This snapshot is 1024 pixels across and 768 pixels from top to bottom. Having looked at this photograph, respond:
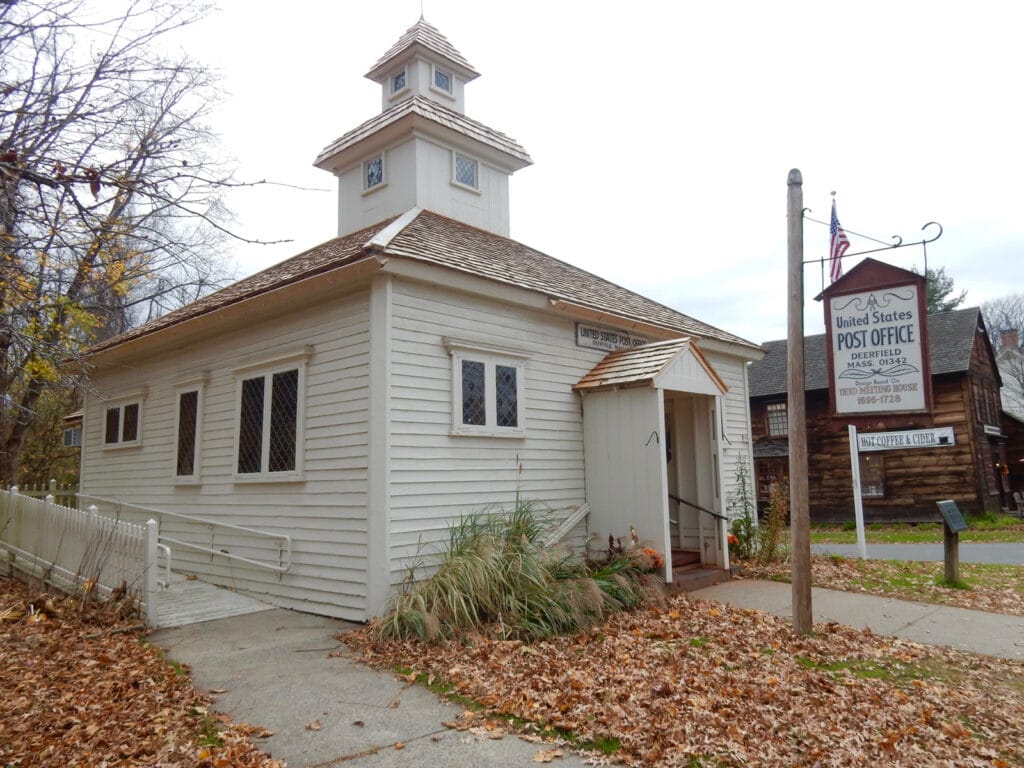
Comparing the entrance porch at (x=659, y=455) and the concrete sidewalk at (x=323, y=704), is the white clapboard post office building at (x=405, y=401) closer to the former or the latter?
the entrance porch at (x=659, y=455)

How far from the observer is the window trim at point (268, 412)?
8812 millimetres

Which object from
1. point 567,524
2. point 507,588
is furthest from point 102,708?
point 567,524

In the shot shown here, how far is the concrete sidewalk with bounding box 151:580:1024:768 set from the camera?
4.45 meters

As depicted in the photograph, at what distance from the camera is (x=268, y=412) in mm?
9422

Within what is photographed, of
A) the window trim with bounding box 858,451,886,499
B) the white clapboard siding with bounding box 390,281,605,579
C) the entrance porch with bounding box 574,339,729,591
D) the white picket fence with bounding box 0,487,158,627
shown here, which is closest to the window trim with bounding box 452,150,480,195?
the white clapboard siding with bounding box 390,281,605,579

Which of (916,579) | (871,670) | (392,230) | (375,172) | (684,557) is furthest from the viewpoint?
(375,172)

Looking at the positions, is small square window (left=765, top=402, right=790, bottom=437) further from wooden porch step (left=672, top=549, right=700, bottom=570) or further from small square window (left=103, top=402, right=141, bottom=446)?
small square window (left=103, top=402, right=141, bottom=446)

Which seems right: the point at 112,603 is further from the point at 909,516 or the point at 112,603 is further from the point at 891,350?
the point at 909,516

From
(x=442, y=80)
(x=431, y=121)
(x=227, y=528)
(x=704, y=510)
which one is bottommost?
(x=227, y=528)

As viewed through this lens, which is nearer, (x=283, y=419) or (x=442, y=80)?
(x=283, y=419)

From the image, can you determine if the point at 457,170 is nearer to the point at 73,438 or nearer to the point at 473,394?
the point at 473,394

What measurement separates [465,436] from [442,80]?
28.2 feet

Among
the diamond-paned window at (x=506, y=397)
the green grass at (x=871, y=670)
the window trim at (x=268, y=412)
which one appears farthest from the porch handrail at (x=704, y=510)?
the window trim at (x=268, y=412)

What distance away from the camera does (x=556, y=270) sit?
→ 1214 centimetres
